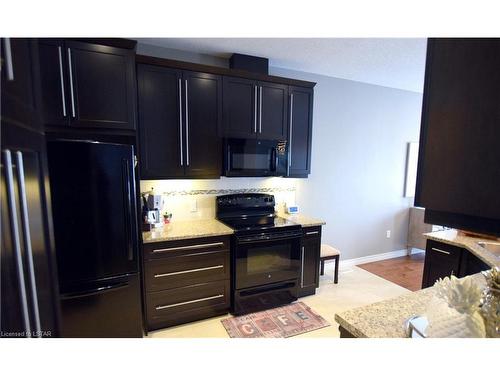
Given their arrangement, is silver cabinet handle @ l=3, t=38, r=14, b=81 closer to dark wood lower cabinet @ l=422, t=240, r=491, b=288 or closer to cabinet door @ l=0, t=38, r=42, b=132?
cabinet door @ l=0, t=38, r=42, b=132

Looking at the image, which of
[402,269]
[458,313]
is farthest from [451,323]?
[402,269]

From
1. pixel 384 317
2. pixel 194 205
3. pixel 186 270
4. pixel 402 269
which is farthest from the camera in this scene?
pixel 402 269

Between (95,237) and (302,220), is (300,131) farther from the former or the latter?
(95,237)

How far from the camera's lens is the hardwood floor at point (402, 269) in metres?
2.46

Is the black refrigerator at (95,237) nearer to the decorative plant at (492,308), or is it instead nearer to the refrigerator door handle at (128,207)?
the refrigerator door handle at (128,207)

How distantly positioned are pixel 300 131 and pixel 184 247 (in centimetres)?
157

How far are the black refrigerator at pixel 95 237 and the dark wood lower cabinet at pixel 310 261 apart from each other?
151cm

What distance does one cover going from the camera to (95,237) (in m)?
1.04

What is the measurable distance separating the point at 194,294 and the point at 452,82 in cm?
196

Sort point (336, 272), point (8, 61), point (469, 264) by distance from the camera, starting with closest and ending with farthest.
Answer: point (8, 61)
point (469, 264)
point (336, 272)

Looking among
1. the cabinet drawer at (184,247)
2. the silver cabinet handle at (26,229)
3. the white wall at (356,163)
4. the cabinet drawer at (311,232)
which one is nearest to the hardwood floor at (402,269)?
the white wall at (356,163)
